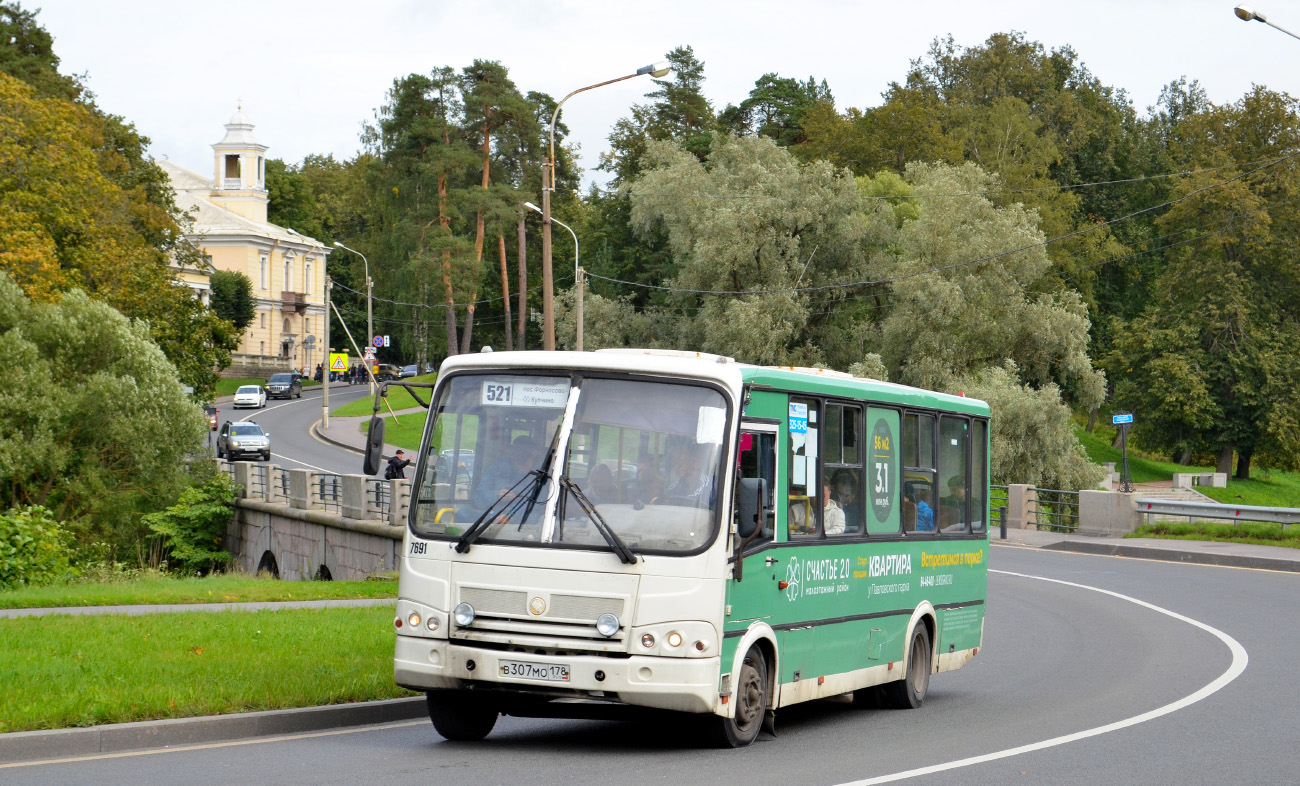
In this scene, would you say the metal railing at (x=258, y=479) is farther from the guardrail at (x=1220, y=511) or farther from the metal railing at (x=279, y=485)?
the guardrail at (x=1220, y=511)

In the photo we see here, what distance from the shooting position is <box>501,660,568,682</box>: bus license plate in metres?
9.25

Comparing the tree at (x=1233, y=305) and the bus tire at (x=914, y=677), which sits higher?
the tree at (x=1233, y=305)

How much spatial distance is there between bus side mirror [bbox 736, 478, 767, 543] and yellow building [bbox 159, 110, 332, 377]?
102 meters

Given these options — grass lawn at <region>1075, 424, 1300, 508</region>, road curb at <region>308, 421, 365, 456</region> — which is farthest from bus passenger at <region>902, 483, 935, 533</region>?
grass lawn at <region>1075, 424, 1300, 508</region>

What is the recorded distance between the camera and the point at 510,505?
31.8 ft

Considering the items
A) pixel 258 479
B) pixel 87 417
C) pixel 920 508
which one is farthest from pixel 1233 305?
pixel 920 508

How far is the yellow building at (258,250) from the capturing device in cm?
11262

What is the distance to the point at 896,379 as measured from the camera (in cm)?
5412

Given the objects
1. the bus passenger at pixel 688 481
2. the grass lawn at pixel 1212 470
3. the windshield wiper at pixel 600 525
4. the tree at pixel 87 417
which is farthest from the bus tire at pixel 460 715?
the grass lawn at pixel 1212 470

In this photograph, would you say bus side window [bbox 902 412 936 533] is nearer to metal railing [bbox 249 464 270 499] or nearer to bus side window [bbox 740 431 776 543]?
bus side window [bbox 740 431 776 543]

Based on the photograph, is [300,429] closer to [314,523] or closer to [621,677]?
[314,523]

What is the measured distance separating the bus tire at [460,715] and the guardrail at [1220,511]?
2514 cm

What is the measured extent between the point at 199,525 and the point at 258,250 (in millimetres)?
74001

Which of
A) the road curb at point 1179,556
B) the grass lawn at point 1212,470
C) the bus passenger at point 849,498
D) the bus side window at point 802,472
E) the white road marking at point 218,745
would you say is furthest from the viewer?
the grass lawn at point 1212,470
